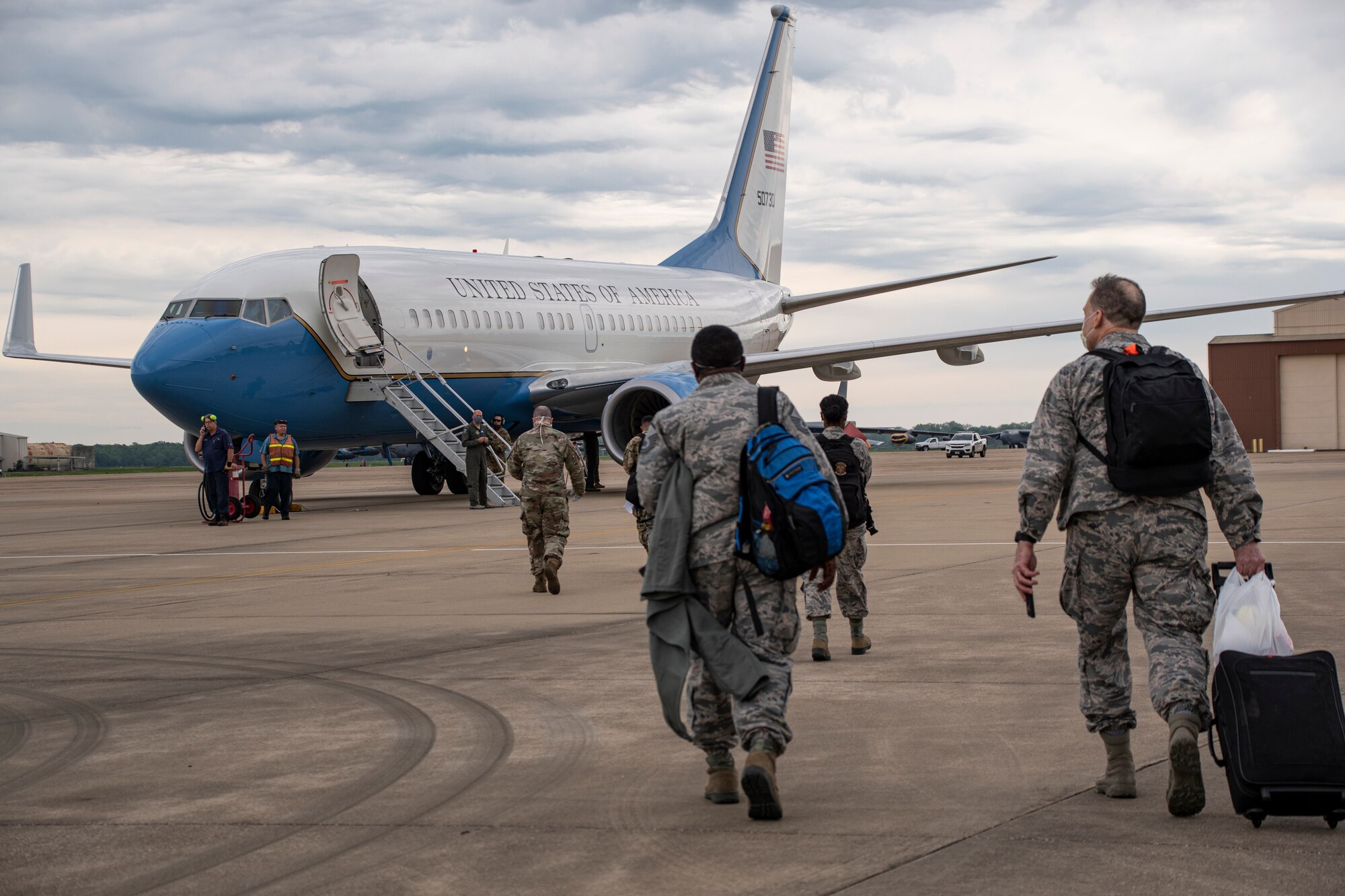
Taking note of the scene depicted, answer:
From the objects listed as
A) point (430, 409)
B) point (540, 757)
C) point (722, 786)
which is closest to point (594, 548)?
point (430, 409)

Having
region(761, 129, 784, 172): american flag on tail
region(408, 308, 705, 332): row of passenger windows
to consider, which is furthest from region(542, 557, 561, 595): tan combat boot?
region(761, 129, 784, 172): american flag on tail

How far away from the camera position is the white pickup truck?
224 ft

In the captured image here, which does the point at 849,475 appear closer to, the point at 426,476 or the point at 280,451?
the point at 280,451

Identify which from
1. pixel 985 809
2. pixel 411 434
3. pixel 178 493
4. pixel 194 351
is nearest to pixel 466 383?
pixel 411 434

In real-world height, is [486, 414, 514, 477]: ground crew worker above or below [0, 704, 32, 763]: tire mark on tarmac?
above

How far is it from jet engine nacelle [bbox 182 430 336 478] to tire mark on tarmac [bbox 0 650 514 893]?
13012mm

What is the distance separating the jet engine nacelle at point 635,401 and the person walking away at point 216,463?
18.7ft

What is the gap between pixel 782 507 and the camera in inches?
189

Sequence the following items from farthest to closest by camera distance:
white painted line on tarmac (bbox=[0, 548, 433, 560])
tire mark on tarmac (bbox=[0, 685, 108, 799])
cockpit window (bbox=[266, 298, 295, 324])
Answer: cockpit window (bbox=[266, 298, 295, 324]) → white painted line on tarmac (bbox=[0, 548, 433, 560]) → tire mark on tarmac (bbox=[0, 685, 108, 799])

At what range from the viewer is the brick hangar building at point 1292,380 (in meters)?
62.7

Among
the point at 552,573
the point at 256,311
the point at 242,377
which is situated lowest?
the point at 552,573

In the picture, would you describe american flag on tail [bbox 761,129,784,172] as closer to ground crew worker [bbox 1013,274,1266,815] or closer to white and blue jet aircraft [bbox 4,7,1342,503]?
white and blue jet aircraft [bbox 4,7,1342,503]

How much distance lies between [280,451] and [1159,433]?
686 inches

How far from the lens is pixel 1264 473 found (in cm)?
3069
